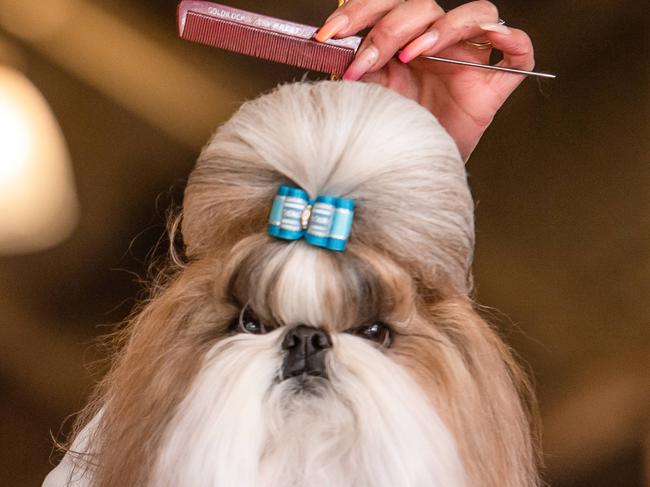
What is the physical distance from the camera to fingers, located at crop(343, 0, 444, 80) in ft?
4.59

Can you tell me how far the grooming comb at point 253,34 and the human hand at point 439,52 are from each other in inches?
1.0

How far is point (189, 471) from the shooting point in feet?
3.47

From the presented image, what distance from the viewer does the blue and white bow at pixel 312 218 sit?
1.09 meters

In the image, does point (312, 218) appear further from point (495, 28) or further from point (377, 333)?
point (495, 28)

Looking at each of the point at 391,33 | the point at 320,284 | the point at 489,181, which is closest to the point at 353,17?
the point at 391,33

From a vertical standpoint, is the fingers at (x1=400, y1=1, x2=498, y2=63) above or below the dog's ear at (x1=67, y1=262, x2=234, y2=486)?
above

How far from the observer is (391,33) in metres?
1.46

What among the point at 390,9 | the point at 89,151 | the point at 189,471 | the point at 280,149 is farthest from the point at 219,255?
the point at 89,151

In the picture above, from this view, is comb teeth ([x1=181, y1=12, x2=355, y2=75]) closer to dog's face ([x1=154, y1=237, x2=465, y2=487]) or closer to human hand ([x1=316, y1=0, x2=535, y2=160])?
human hand ([x1=316, y1=0, x2=535, y2=160])

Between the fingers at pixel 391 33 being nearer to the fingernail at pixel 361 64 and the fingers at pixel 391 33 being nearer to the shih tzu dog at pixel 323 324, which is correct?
the fingernail at pixel 361 64

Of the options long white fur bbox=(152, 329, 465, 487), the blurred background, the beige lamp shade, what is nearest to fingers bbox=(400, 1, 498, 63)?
long white fur bbox=(152, 329, 465, 487)

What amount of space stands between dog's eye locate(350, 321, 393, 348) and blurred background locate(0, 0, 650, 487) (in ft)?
5.57

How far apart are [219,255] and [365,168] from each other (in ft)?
0.75

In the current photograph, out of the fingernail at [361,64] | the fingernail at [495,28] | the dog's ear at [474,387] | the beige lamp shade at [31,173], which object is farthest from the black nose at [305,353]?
the beige lamp shade at [31,173]
